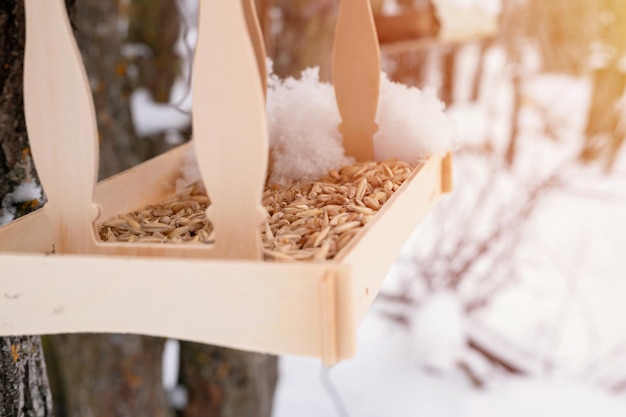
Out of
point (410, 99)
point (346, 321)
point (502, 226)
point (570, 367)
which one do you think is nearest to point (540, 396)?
point (570, 367)

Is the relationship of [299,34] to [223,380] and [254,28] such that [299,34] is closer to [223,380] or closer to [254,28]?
[223,380]

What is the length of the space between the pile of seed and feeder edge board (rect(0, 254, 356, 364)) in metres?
A: 0.06

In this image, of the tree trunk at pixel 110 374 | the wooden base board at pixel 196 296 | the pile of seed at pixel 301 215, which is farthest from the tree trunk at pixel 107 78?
the wooden base board at pixel 196 296

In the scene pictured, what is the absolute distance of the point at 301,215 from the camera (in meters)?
0.89

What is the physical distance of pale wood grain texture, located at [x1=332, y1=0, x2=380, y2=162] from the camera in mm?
1138

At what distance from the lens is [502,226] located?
3203mm

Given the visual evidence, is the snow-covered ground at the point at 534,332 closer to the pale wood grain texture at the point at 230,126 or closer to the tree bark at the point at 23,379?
the tree bark at the point at 23,379

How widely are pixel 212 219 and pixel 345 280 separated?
15 centimetres

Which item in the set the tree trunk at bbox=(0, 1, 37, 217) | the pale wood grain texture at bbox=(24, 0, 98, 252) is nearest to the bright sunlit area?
the tree trunk at bbox=(0, 1, 37, 217)

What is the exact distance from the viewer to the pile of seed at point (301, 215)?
0.77 meters

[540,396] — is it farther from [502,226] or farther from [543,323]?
[502,226]

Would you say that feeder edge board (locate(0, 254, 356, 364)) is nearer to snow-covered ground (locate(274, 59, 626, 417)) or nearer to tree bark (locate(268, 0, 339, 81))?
tree bark (locate(268, 0, 339, 81))

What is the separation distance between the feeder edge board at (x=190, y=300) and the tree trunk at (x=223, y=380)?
1390mm

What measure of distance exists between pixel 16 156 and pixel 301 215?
1.65 ft
